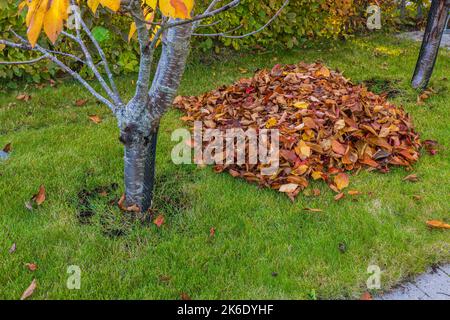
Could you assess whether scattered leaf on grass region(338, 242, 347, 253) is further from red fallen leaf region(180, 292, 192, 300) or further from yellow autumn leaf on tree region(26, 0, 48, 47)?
yellow autumn leaf on tree region(26, 0, 48, 47)

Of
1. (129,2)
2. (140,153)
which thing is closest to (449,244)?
(140,153)

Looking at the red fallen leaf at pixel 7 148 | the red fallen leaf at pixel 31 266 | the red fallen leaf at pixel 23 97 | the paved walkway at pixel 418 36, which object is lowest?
the red fallen leaf at pixel 23 97

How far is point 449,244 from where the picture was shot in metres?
2.79

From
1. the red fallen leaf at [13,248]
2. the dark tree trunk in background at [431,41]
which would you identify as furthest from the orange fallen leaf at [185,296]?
the dark tree trunk in background at [431,41]

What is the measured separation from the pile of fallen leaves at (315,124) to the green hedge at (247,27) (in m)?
1.16

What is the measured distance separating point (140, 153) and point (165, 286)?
83 centimetres

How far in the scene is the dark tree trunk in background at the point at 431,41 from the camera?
5070 millimetres

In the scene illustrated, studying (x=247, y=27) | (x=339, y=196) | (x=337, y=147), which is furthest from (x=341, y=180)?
(x=247, y=27)

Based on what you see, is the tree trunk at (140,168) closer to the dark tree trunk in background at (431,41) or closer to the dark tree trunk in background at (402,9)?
the dark tree trunk in background at (431,41)

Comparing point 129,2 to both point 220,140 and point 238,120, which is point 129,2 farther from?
point 238,120

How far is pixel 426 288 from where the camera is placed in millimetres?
2498

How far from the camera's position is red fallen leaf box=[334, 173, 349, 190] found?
3.40 m

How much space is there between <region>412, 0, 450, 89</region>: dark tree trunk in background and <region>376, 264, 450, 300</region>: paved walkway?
3288 mm

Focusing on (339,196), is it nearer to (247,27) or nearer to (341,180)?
(341,180)
